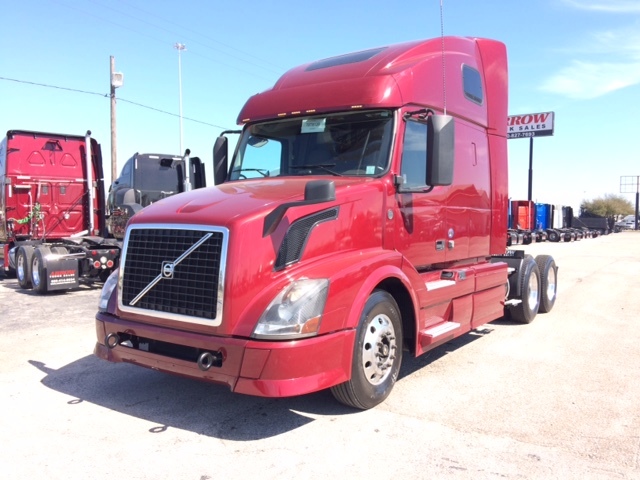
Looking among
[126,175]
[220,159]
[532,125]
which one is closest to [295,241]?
[220,159]

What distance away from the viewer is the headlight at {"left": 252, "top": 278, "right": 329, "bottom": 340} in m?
3.69

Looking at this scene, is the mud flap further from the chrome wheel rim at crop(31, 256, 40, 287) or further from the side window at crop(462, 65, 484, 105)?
the side window at crop(462, 65, 484, 105)

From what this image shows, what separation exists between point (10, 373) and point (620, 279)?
13542mm

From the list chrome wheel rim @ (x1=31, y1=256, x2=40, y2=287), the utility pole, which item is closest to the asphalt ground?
chrome wheel rim @ (x1=31, y1=256, x2=40, y2=287)

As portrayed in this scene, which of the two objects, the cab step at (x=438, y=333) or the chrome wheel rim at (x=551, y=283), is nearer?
the cab step at (x=438, y=333)

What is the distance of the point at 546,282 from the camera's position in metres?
8.78

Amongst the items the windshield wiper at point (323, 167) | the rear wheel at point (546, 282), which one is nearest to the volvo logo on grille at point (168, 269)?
the windshield wiper at point (323, 167)

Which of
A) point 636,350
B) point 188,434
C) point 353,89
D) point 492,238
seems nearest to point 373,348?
point 188,434

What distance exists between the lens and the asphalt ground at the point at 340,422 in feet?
11.3

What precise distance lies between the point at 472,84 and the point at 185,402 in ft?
15.4

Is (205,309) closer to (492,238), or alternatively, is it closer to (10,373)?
(10,373)

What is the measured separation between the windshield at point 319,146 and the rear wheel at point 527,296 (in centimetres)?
420

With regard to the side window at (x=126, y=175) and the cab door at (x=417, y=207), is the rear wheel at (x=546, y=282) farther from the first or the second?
the side window at (x=126, y=175)

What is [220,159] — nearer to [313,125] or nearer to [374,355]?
[313,125]
